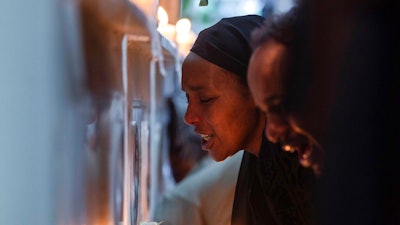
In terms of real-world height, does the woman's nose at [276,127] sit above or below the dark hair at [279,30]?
below

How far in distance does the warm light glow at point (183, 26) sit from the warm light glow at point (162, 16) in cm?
2

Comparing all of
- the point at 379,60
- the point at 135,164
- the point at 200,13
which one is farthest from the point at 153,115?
the point at 379,60

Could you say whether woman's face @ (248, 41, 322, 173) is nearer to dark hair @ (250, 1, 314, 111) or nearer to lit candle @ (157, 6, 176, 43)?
dark hair @ (250, 1, 314, 111)

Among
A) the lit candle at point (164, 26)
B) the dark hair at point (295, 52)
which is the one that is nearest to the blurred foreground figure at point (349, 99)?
the dark hair at point (295, 52)

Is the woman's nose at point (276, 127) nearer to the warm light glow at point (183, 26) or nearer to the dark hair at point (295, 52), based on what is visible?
the dark hair at point (295, 52)

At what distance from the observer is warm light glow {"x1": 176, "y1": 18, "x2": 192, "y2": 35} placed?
546 millimetres

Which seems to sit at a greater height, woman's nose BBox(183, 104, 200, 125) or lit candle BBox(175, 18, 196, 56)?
lit candle BBox(175, 18, 196, 56)

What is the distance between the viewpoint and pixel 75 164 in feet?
1.94

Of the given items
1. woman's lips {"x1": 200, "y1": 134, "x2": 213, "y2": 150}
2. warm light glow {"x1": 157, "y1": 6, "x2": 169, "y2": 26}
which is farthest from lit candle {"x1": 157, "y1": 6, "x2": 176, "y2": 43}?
woman's lips {"x1": 200, "y1": 134, "x2": 213, "y2": 150}

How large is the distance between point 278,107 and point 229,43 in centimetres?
7

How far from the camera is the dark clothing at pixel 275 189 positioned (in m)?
0.50

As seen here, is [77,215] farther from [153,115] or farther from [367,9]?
[367,9]

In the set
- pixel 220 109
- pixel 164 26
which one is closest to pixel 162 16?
pixel 164 26

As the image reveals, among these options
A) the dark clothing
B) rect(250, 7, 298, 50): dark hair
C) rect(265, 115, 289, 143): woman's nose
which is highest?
rect(250, 7, 298, 50): dark hair
